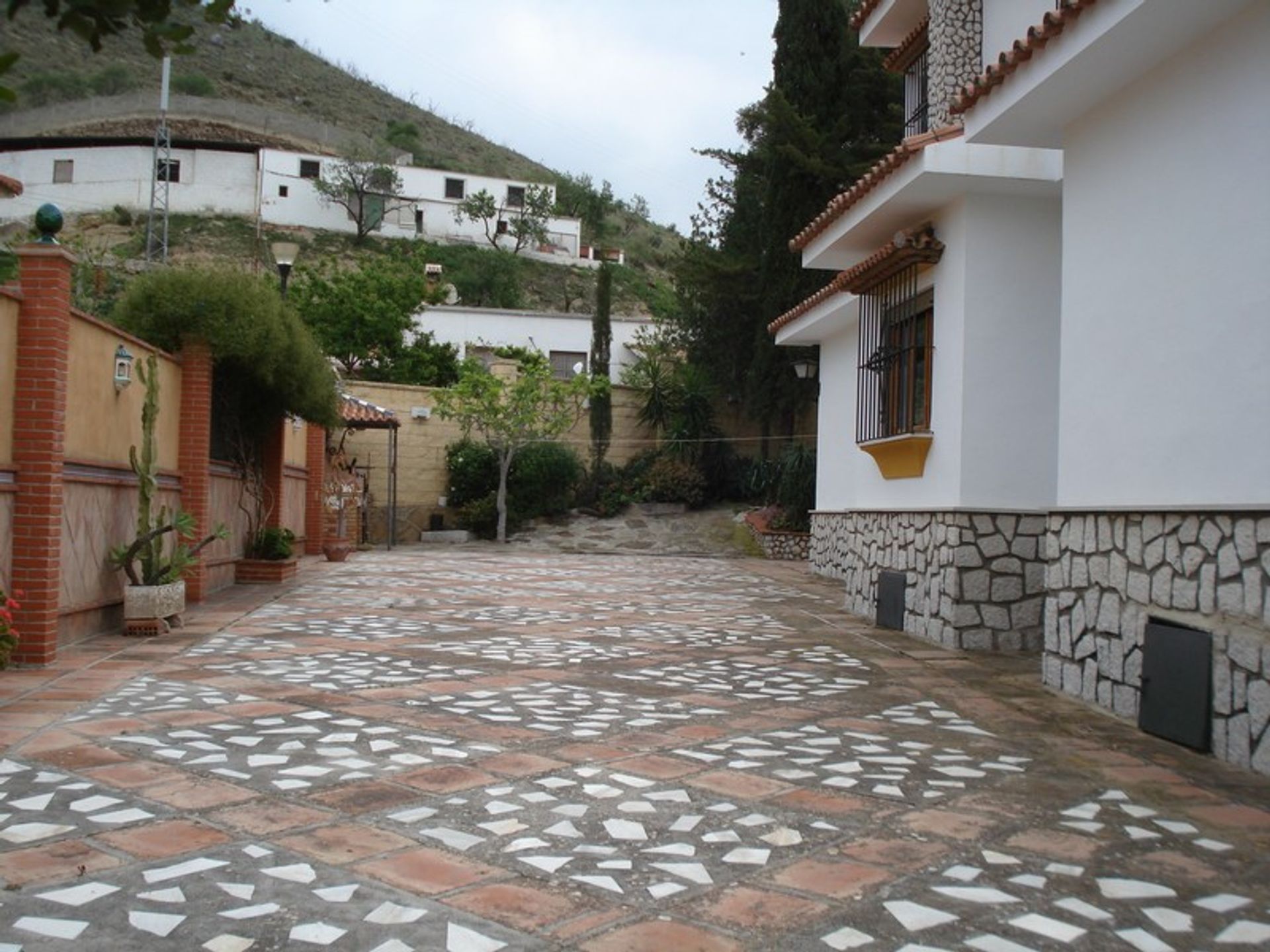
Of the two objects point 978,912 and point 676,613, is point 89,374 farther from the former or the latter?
point 978,912

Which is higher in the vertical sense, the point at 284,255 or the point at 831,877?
the point at 284,255

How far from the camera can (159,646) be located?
7.78 metres

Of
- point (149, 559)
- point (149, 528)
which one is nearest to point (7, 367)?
point (149, 528)

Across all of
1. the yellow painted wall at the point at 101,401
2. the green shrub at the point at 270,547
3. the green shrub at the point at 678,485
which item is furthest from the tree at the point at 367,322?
the yellow painted wall at the point at 101,401

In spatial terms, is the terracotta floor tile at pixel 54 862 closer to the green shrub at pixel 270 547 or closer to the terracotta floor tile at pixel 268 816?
the terracotta floor tile at pixel 268 816

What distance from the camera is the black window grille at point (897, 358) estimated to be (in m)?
9.38

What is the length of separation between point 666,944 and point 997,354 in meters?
6.62

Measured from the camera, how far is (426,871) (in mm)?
3271

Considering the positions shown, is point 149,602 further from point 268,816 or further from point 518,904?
point 518,904

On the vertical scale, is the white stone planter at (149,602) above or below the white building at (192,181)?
below

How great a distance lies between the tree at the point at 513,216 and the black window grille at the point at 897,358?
4119 cm

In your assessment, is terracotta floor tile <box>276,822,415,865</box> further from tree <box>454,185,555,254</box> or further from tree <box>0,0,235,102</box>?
tree <box>454,185,555,254</box>

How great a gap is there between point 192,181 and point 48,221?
150 ft

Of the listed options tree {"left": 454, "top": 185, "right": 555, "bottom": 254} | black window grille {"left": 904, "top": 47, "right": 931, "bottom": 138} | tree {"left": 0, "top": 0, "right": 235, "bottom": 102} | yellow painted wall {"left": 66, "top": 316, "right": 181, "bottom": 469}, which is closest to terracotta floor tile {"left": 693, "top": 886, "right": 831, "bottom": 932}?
tree {"left": 0, "top": 0, "right": 235, "bottom": 102}
